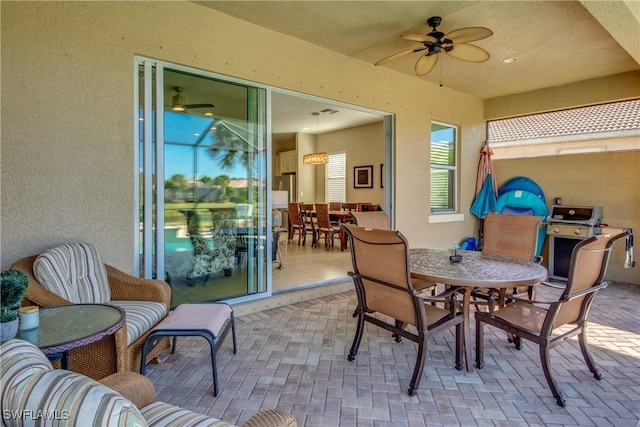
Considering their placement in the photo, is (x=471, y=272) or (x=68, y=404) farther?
(x=471, y=272)

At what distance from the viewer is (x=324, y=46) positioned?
162 inches

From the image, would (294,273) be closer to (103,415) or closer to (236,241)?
(236,241)

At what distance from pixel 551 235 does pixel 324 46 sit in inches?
172

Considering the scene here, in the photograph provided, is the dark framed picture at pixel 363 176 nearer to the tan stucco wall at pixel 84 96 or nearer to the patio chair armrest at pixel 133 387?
the tan stucco wall at pixel 84 96

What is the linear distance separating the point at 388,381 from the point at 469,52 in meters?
2.92

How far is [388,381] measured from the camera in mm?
2369

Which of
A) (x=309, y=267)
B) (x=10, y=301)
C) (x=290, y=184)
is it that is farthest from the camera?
(x=290, y=184)

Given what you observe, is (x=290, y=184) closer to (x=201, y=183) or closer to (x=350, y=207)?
(x=350, y=207)

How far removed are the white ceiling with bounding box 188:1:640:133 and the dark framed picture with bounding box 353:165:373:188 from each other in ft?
12.7

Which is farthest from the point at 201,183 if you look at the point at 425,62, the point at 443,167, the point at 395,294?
the point at 443,167

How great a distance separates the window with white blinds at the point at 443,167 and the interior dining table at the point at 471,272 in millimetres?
2987

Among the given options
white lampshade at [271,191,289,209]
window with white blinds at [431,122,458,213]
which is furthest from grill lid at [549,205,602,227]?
white lampshade at [271,191,289,209]

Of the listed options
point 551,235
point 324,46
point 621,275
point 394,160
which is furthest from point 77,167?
point 621,275

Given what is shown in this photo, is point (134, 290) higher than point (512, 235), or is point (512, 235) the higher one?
point (512, 235)
